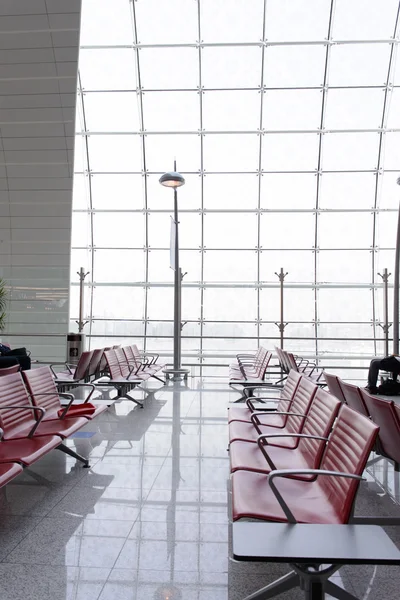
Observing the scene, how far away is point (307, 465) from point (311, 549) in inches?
45.6

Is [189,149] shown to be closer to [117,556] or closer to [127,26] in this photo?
[127,26]

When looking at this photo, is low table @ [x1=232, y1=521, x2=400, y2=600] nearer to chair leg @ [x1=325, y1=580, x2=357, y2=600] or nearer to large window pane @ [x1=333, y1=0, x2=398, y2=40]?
chair leg @ [x1=325, y1=580, x2=357, y2=600]

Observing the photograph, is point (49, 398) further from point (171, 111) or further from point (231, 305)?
point (171, 111)

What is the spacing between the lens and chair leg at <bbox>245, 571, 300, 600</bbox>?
2068 millimetres

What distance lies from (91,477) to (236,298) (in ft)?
30.8

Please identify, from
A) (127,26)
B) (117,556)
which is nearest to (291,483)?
(117,556)

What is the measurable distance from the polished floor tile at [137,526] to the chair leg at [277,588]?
0.17 metres

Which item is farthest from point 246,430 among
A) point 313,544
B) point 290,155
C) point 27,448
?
point 290,155

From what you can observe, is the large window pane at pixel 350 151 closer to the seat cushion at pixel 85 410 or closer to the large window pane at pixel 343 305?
the large window pane at pixel 343 305

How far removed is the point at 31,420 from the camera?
4.20m

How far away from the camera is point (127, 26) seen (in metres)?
12.5

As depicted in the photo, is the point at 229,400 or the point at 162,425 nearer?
the point at 162,425

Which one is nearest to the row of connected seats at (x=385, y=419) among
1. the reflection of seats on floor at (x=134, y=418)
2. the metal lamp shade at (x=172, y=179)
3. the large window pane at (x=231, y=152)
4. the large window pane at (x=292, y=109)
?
the reflection of seats on floor at (x=134, y=418)

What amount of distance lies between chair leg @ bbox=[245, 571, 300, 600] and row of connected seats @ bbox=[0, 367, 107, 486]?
1.38m
